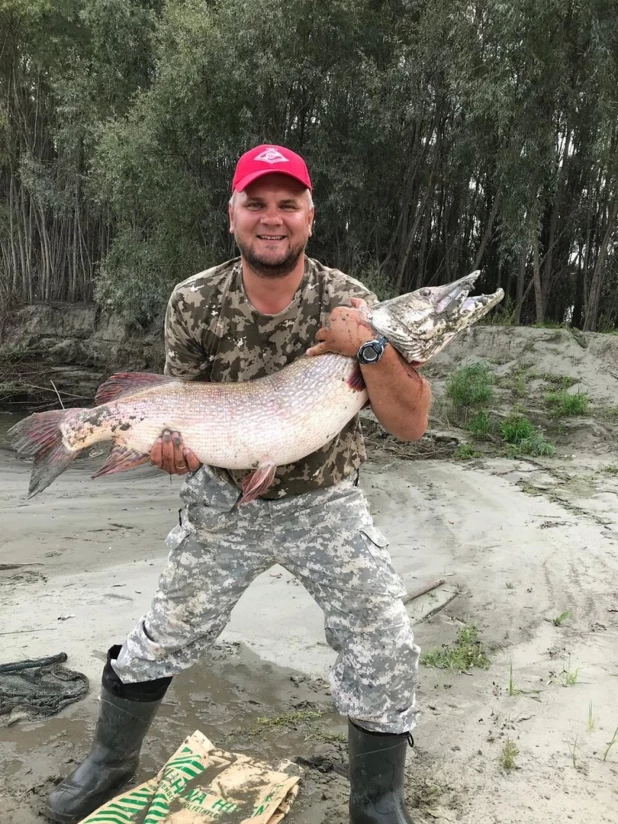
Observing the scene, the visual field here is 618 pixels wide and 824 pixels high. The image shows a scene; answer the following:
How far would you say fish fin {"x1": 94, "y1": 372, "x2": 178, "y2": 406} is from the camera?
2.22m

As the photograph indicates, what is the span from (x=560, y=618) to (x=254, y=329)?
2336mm

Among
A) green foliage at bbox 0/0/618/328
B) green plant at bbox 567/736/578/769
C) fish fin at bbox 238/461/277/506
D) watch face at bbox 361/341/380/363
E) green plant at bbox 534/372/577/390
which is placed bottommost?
green plant at bbox 567/736/578/769

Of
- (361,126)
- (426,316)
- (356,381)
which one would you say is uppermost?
(361,126)

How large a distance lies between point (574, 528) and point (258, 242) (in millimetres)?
3601

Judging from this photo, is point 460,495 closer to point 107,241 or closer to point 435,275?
point 435,275

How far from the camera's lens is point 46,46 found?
554 inches

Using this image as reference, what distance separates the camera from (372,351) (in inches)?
76.6

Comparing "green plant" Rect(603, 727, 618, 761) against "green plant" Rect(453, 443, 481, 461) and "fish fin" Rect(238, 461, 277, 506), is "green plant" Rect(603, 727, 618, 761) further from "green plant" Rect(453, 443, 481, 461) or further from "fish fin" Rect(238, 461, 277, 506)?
"green plant" Rect(453, 443, 481, 461)

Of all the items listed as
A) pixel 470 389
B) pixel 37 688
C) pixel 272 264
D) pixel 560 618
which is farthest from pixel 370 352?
pixel 470 389

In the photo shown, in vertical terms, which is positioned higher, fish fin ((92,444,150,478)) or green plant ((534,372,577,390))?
fish fin ((92,444,150,478))

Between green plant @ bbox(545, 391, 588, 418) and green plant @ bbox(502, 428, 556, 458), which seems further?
green plant @ bbox(545, 391, 588, 418)

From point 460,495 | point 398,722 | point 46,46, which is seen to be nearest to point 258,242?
point 398,722

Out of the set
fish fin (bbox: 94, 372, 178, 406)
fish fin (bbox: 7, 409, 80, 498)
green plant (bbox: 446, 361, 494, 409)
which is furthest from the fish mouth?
green plant (bbox: 446, 361, 494, 409)

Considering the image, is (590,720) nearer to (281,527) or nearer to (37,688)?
(281,527)
